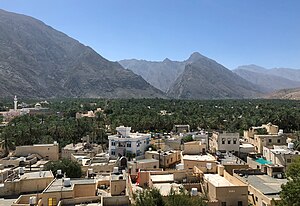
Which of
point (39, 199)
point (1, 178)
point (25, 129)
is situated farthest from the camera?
point (25, 129)

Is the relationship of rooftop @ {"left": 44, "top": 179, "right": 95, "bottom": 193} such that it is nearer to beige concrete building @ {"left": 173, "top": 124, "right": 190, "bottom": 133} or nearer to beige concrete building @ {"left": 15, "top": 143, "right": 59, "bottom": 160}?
beige concrete building @ {"left": 15, "top": 143, "right": 59, "bottom": 160}

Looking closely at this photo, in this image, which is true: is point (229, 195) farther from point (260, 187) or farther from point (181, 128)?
point (181, 128)

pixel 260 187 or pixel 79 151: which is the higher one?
pixel 260 187

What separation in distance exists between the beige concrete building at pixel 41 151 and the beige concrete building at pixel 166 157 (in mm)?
11535

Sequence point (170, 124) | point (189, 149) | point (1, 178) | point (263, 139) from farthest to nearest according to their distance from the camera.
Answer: point (170, 124) → point (263, 139) → point (189, 149) → point (1, 178)

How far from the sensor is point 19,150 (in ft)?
129

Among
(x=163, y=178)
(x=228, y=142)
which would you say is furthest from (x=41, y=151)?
(x=228, y=142)

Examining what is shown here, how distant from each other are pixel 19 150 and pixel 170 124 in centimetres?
2905

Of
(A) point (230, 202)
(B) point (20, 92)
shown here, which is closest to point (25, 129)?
(A) point (230, 202)

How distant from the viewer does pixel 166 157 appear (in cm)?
3344

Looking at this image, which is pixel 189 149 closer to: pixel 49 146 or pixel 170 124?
pixel 49 146

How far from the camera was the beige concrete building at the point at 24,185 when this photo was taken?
2264 cm

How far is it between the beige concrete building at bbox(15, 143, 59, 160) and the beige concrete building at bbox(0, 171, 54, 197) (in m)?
15.6

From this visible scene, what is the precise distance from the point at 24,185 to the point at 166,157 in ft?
48.1
